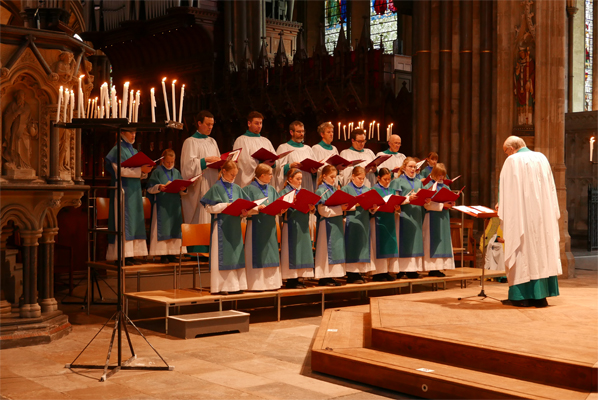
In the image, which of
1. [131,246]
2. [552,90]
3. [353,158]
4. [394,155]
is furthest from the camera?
[552,90]

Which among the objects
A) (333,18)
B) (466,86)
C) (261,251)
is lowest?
(261,251)

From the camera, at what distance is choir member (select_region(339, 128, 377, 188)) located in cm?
885

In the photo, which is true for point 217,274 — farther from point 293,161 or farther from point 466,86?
point 466,86

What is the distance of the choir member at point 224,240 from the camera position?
7.02 m

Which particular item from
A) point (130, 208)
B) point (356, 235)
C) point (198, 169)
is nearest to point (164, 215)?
point (130, 208)

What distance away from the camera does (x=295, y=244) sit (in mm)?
7586

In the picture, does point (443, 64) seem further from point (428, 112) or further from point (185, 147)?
point (185, 147)

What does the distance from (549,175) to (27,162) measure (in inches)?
187

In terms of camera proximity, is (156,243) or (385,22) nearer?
(156,243)

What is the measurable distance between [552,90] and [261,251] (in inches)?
232

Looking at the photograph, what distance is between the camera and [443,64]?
38.6 feet

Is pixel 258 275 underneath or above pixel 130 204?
underneath

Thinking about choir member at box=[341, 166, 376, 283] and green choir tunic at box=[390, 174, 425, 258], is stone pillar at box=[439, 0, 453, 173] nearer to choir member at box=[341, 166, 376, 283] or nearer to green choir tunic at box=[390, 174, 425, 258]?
green choir tunic at box=[390, 174, 425, 258]

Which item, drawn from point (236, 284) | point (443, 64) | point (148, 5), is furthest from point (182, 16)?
point (236, 284)
